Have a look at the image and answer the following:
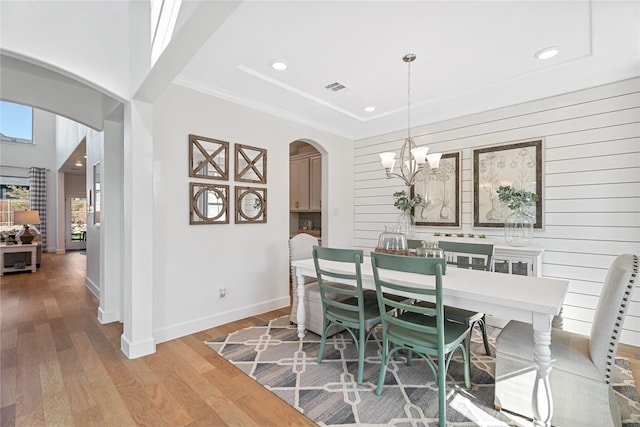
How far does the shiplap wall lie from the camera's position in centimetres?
284

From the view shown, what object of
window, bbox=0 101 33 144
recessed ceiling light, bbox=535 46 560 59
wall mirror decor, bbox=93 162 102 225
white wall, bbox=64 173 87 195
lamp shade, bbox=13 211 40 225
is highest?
window, bbox=0 101 33 144

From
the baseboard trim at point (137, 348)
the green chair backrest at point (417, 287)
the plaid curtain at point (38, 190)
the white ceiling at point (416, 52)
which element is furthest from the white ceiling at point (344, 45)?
the plaid curtain at point (38, 190)

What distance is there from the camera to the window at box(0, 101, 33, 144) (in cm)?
859

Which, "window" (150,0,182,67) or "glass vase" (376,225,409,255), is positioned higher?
"window" (150,0,182,67)

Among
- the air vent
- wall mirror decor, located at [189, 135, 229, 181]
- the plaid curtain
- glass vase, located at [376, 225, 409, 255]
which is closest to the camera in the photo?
glass vase, located at [376, 225, 409, 255]

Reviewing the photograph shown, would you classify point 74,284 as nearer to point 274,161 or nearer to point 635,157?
point 274,161

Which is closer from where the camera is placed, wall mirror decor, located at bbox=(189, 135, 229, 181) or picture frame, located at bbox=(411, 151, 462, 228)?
wall mirror decor, located at bbox=(189, 135, 229, 181)

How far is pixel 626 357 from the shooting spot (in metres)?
2.60

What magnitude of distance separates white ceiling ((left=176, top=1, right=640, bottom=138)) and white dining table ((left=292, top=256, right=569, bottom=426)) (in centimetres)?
188

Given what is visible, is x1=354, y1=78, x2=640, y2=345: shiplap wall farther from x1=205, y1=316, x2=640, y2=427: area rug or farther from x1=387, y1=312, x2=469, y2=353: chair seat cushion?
x1=387, y1=312, x2=469, y2=353: chair seat cushion

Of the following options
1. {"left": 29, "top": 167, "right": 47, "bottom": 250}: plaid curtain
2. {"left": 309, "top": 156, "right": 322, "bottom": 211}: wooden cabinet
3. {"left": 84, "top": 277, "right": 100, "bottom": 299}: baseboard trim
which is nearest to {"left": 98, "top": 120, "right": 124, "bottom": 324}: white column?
{"left": 84, "top": 277, "right": 100, "bottom": 299}: baseboard trim

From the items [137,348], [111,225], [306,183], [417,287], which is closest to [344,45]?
[417,287]

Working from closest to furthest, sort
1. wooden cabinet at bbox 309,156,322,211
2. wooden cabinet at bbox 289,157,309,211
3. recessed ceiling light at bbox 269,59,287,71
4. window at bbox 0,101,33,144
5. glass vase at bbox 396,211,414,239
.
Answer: recessed ceiling light at bbox 269,59,287,71
glass vase at bbox 396,211,414,239
wooden cabinet at bbox 309,156,322,211
wooden cabinet at bbox 289,157,309,211
window at bbox 0,101,33,144

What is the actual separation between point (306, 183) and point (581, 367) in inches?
202
